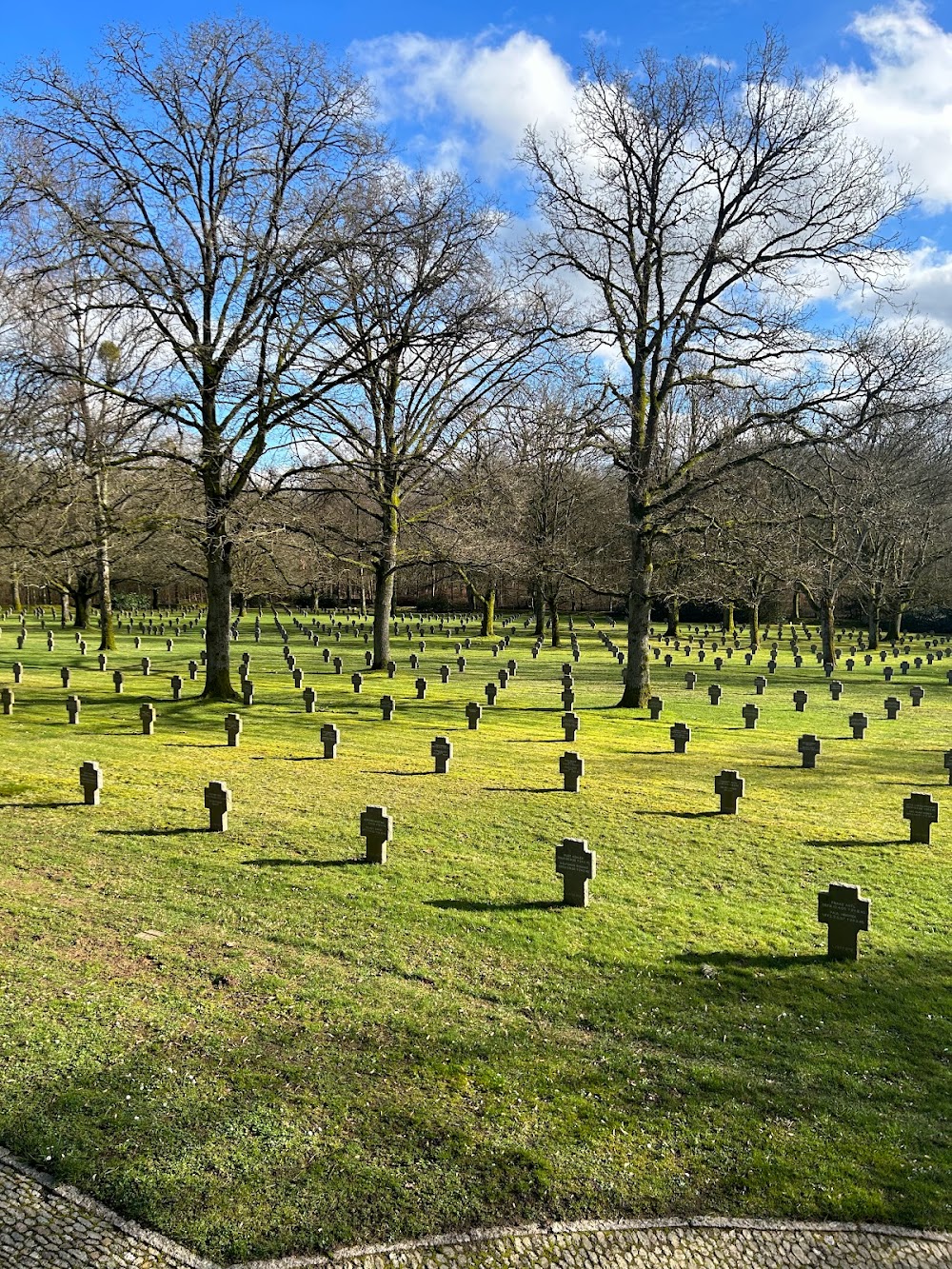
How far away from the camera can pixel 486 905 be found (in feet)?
22.1

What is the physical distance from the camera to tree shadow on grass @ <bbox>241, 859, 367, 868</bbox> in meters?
7.49

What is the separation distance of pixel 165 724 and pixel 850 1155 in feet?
43.6

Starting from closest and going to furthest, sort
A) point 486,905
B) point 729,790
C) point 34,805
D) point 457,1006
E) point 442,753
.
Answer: point 457,1006 < point 486,905 < point 34,805 < point 729,790 < point 442,753

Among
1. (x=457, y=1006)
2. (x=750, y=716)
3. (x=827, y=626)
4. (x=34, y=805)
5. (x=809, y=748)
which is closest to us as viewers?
(x=457, y=1006)

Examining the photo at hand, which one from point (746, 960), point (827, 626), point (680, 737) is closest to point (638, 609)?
point (680, 737)

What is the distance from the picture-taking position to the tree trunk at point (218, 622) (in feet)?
56.3

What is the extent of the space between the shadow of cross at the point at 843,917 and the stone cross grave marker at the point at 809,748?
24.1ft

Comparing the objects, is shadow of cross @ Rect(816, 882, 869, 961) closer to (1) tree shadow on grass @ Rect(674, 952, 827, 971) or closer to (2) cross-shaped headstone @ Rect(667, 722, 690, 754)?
(1) tree shadow on grass @ Rect(674, 952, 827, 971)

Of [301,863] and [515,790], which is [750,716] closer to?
[515,790]

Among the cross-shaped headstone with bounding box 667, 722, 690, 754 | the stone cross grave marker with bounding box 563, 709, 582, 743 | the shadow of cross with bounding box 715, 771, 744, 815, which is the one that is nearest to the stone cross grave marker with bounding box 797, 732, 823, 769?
the cross-shaped headstone with bounding box 667, 722, 690, 754

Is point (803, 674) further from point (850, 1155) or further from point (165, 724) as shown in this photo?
point (850, 1155)

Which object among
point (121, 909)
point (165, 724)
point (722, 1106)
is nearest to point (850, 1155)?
point (722, 1106)

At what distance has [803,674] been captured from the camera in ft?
95.4

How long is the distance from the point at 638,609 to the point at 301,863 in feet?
41.6
